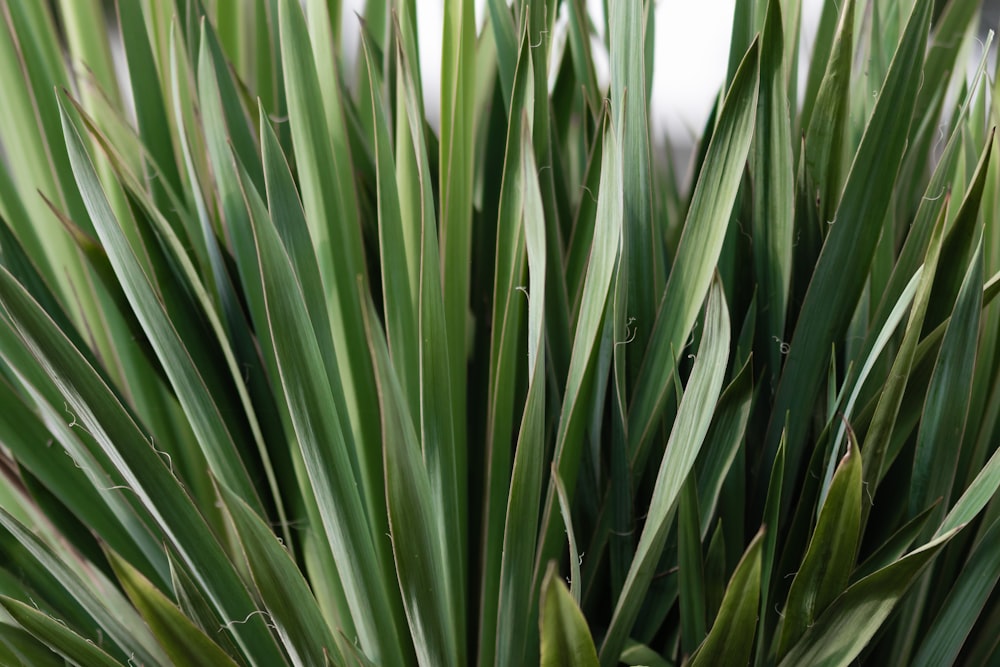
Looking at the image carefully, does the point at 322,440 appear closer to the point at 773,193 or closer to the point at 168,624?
the point at 168,624

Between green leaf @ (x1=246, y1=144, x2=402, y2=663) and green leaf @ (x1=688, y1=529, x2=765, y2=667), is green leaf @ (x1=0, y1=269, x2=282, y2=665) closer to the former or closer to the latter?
green leaf @ (x1=246, y1=144, x2=402, y2=663)

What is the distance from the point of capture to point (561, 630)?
233mm

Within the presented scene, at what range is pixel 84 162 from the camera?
31 cm

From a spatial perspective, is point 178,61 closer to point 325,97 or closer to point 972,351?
point 325,97

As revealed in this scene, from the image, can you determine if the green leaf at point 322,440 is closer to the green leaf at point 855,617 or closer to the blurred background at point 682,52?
the green leaf at point 855,617

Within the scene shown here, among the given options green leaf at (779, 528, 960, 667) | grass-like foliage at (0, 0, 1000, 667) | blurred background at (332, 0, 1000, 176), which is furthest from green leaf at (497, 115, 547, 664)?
blurred background at (332, 0, 1000, 176)

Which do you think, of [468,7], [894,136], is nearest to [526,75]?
[468,7]

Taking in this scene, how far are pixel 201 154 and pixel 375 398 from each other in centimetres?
21

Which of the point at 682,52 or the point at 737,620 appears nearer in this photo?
the point at 737,620

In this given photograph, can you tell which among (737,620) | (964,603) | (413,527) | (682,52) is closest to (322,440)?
(413,527)

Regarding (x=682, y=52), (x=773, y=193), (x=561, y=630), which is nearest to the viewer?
(x=561, y=630)

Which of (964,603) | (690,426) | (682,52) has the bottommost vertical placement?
(964,603)

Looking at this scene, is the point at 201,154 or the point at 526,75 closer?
the point at 526,75

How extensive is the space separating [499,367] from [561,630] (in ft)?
0.39
